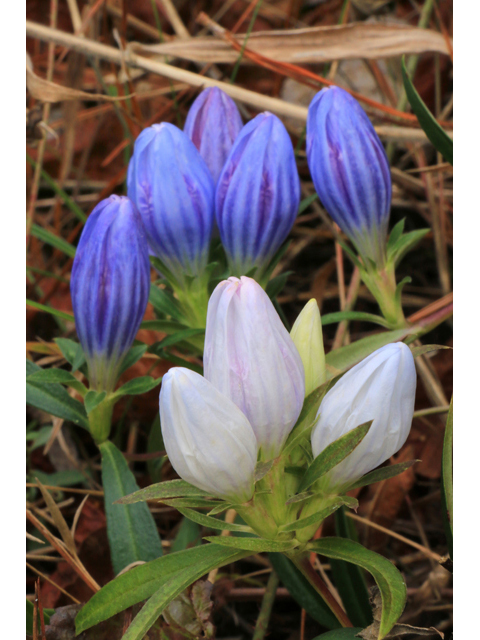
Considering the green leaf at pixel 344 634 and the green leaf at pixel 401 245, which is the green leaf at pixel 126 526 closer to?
the green leaf at pixel 344 634

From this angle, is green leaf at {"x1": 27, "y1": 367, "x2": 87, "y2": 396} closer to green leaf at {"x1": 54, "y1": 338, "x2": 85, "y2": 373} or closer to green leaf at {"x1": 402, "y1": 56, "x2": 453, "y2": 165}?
green leaf at {"x1": 54, "y1": 338, "x2": 85, "y2": 373}

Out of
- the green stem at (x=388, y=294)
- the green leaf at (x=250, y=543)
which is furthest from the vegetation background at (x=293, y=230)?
the green leaf at (x=250, y=543)

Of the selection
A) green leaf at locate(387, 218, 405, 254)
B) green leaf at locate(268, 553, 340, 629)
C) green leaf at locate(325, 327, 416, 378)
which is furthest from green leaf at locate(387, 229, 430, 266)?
green leaf at locate(268, 553, 340, 629)

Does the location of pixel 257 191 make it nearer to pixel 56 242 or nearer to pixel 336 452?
pixel 336 452

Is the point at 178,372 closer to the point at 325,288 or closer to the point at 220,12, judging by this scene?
the point at 325,288

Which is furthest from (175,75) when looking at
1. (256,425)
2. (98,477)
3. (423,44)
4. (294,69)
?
(256,425)

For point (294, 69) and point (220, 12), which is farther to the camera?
point (220, 12)

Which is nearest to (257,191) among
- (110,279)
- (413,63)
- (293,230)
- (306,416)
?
(110,279)
